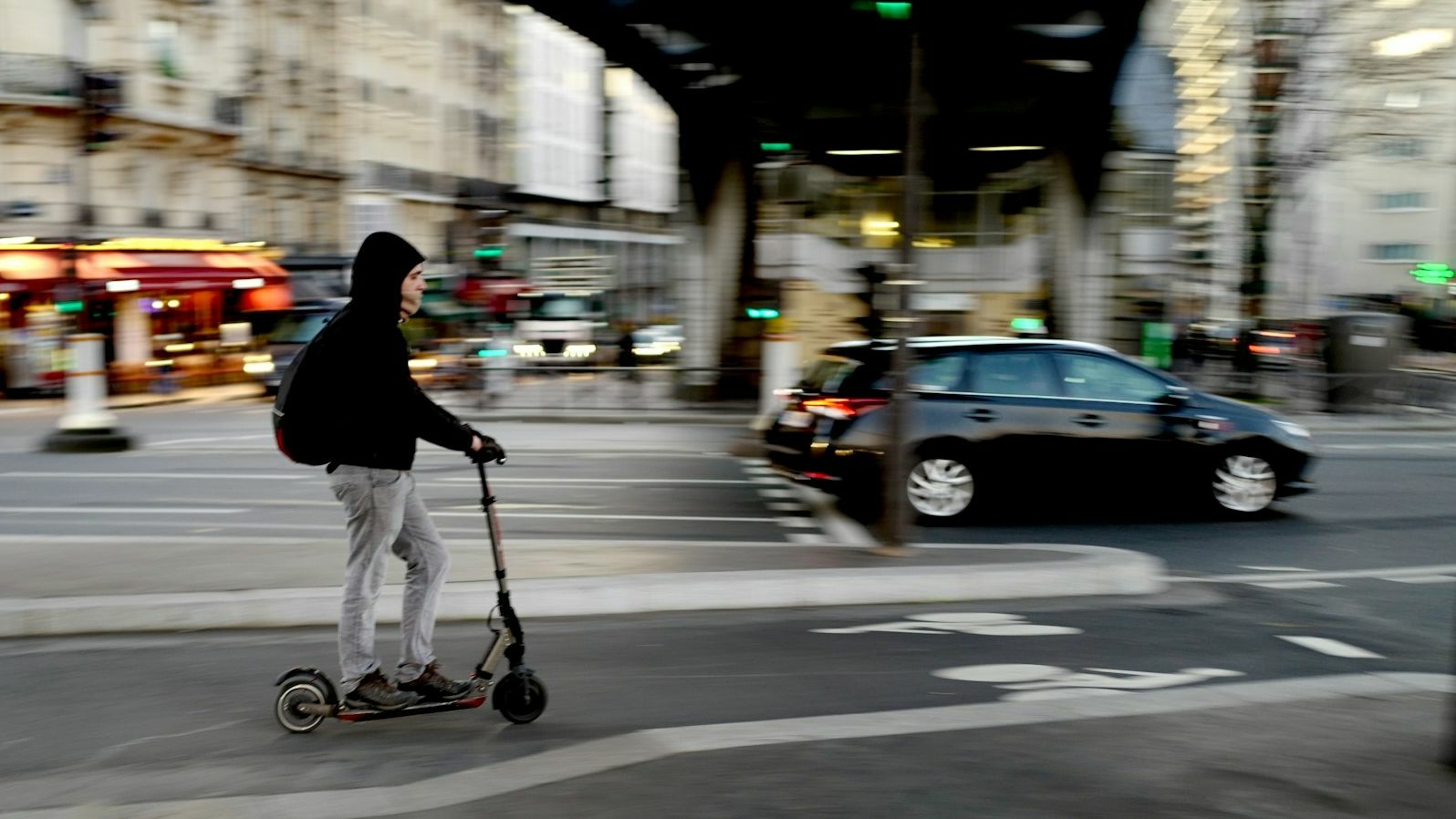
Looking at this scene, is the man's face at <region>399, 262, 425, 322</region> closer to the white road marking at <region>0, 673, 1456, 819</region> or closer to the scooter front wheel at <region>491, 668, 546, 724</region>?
the scooter front wheel at <region>491, 668, 546, 724</region>

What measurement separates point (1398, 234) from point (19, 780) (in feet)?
240


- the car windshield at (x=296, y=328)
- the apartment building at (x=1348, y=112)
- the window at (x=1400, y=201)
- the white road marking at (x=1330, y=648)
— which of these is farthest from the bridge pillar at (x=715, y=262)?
the window at (x=1400, y=201)

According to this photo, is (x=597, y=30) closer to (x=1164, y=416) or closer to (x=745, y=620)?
(x=1164, y=416)

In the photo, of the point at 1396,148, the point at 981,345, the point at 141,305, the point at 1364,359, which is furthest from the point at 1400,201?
the point at 981,345

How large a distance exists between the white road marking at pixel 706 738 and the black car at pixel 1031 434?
5097 millimetres

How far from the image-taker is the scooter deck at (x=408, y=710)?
5020 millimetres

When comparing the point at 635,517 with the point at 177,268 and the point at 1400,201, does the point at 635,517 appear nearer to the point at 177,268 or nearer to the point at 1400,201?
the point at 177,268

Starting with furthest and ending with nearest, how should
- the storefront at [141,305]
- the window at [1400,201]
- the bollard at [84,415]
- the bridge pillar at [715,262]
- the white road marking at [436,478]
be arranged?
1. the window at [1400,201]
2. the storefront at [141,305]
3. the bridge pillar at [715,262]
4. the bollard at [84,415]
5. the white road marking at [436,478]

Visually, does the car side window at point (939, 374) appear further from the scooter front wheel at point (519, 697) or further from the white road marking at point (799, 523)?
the scooter front wheel at point (519, 697)

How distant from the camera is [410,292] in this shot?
505cm

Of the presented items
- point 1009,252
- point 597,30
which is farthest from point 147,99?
point 1009,252

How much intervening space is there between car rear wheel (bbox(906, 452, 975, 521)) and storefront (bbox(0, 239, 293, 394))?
21.8 meters

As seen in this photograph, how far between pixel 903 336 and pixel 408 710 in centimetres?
485

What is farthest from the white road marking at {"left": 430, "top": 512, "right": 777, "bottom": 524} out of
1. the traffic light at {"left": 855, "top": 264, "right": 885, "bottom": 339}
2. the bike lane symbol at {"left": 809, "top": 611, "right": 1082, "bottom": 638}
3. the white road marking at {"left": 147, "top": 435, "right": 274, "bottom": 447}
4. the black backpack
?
the white road marking at {"left": 147, "top": 435, "right": 274, "bottom": 447}
